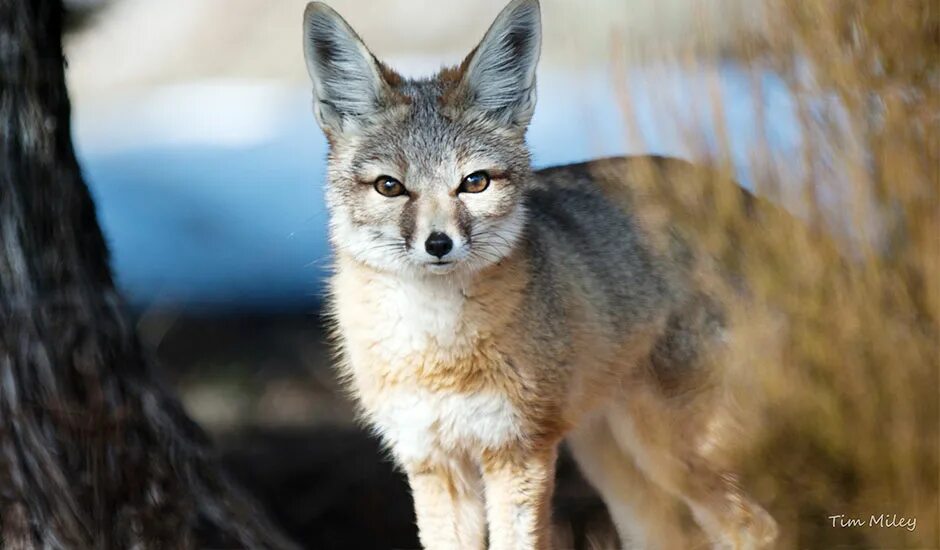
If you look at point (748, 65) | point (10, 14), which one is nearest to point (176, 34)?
point (10, 14)

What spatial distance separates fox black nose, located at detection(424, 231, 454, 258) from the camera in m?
2.85

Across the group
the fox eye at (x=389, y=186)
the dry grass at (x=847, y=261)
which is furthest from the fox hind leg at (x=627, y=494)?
the fox eye at (x=389, y=186)

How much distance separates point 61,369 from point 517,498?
61.5 inches

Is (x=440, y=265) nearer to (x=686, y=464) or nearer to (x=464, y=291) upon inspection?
(x=464, y=291)

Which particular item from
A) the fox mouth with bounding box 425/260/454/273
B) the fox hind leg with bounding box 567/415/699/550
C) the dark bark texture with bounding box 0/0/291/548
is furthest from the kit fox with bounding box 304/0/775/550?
the dark bark texture with bounding box 0/0/291/548

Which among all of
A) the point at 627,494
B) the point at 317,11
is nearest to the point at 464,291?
the point at 317,11

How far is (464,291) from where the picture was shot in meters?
3.17

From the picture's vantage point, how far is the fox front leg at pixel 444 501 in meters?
3.28

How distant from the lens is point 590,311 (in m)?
3.47

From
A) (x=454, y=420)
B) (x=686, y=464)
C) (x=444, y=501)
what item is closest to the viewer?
(x=454, y=420)

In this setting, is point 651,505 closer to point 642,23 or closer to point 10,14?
point 642,23
